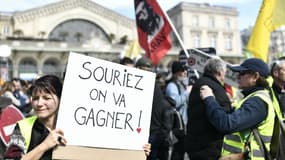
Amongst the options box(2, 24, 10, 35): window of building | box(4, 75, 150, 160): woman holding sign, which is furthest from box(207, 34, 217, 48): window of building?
box(4, 75, 150, 160): woman holding sign

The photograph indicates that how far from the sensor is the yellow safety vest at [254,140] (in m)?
2.52

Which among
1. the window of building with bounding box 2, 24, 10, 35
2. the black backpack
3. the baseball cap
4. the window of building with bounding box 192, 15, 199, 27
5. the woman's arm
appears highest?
the window of building with bounding box 192, 15, 199, 27

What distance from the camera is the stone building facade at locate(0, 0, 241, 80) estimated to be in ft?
151

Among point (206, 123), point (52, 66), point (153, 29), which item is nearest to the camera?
point (206, 123)

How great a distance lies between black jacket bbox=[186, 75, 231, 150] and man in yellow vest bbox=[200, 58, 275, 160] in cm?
69

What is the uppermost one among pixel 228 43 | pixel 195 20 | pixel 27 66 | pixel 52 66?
pixel 195 20

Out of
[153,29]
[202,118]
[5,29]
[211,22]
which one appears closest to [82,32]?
[5,29]

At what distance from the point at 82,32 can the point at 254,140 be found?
53.3 m

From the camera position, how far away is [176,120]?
5254mm

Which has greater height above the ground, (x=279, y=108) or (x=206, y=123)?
(x=279, y=108)

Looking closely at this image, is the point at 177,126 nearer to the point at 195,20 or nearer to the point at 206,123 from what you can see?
the point at 206,123

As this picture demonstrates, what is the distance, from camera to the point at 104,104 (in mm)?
2357

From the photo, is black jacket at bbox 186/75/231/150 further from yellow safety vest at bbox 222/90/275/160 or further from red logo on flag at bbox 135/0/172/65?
red logo on flag at bbox 135/0/172/65

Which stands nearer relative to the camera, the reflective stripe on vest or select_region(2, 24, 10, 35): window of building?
the reflective stripe on vest
